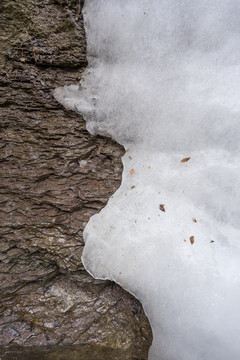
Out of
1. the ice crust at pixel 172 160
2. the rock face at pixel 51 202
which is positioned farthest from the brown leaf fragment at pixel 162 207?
the rock face at pixel 51 202

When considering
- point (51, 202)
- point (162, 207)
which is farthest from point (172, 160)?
point (51, 202)

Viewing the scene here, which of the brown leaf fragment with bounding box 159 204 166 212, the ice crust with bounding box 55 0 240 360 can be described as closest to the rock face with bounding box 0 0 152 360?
the ice crust with bounding box 55 0 240 360

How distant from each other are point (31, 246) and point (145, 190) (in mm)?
645

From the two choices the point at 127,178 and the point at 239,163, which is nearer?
the point at 239,163

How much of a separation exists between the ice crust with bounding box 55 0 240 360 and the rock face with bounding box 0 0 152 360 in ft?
0.24

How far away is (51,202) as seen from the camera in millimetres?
1375

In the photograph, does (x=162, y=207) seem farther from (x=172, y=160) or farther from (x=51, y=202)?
(x=51, y=202)

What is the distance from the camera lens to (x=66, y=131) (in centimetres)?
135

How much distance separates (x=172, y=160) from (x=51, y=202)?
64 centimetres

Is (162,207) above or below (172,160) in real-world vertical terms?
below

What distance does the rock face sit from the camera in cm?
129

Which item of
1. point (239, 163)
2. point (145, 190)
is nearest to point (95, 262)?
point (145, 190)

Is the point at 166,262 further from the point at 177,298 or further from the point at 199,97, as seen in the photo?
the point at 199,97

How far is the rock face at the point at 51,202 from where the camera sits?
4.23ft
